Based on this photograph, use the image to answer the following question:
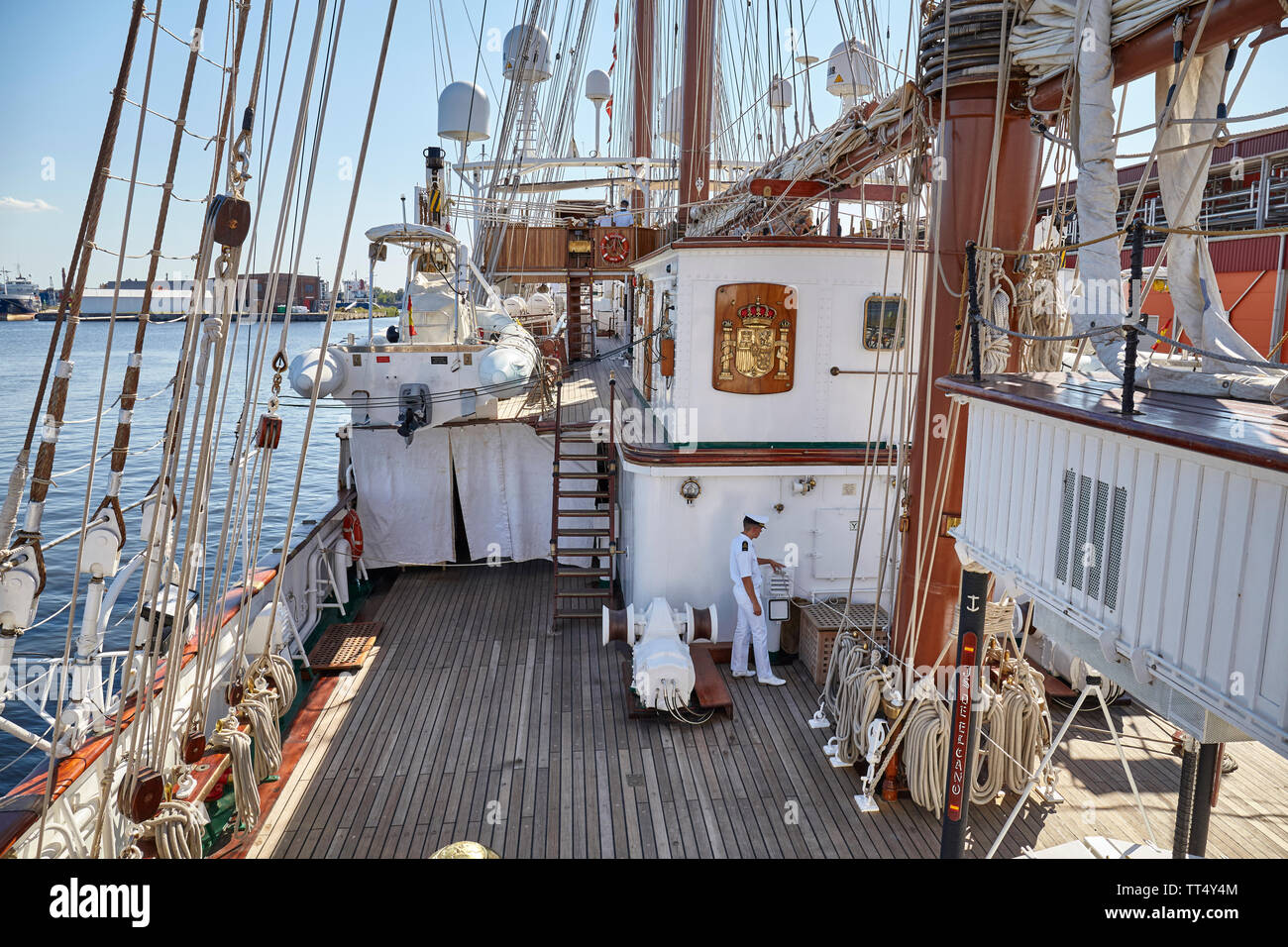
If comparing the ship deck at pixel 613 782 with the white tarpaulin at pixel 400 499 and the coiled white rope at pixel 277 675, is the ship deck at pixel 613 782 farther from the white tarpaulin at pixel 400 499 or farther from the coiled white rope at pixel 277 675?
the white tarpaulin at pixel 400 499

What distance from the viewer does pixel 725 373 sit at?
7551 millimetres

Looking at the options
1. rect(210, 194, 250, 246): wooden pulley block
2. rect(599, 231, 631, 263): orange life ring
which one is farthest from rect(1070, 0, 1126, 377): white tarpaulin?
rect(599, 231, 631, 263): orange life ring

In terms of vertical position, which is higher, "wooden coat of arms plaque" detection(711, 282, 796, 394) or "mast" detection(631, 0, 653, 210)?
"mast" detection(631, 0, 653, 210)

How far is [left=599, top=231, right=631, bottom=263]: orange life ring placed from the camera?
17078mm

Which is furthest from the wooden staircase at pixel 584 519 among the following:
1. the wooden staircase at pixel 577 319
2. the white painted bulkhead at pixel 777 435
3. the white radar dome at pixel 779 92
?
the wooden staircase at pixel 577 319

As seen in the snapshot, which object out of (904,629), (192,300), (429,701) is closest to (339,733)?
(429,701)

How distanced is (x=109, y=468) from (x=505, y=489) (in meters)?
6.98

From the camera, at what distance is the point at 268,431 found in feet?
15.2

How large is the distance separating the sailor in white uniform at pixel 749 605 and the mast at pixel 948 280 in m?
1.54

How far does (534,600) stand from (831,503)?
3.55 meters

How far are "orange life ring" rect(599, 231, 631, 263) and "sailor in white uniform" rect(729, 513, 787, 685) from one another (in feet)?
37.1

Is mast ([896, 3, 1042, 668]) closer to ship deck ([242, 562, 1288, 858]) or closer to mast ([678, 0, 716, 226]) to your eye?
ship deck ([242, 562, 1288, 858])

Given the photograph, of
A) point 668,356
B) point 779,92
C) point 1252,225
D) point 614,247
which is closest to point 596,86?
point 779,92
